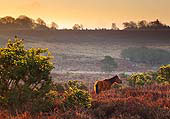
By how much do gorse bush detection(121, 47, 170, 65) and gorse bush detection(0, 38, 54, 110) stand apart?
83.2m

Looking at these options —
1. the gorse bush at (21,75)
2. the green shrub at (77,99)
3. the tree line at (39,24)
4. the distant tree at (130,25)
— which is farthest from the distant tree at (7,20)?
the green shrub at (77,99)

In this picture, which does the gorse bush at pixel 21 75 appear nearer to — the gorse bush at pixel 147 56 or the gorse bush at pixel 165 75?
the gorse bush at pixel 165 75

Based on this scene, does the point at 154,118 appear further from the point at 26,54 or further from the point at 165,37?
the point at 165,37

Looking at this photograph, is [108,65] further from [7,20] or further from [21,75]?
[7,20]

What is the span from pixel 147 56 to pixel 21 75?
8617cm

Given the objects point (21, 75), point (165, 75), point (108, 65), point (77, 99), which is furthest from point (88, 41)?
point (21, 75)

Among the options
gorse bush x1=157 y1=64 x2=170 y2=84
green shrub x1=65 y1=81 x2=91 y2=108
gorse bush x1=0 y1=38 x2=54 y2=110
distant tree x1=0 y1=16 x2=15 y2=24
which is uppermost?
distant tree x1=0 y1=16 x2=15 y2=24

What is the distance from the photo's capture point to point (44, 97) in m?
9.45

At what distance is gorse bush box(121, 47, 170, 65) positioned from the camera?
90875 mm

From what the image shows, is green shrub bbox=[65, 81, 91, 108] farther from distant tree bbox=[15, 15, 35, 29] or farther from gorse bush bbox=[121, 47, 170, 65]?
distant tree bbox=[15, 15, 35, 29]

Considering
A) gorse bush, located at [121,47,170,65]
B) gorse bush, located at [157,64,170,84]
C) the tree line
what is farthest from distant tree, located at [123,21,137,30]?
gorse bush, located at [157,64,170,84]

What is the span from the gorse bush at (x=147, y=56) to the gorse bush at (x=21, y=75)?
273ft

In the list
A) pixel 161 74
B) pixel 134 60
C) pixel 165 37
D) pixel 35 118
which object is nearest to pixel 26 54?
pixel 35 118

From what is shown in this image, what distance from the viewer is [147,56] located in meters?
92.1
